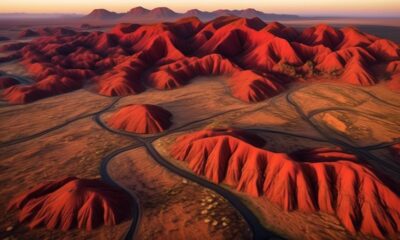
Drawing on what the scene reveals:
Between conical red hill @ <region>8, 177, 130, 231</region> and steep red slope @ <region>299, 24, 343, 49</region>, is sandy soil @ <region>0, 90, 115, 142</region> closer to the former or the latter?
conical red hill @ <region>8, 177, 130, 231</region>

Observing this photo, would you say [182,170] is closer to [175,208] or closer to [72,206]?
[175,208]

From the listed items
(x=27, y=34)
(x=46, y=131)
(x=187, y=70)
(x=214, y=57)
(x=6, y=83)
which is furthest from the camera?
(x=27, y=34)

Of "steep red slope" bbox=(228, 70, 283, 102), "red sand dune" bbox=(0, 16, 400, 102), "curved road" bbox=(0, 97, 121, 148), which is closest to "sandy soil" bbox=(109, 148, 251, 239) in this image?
"curved road" bbox=(0, 97, 121, 148)

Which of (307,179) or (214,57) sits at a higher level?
(214,57)

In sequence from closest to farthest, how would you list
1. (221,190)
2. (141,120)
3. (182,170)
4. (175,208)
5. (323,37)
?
(175,208), (221,190), (182,170), (141,120), (323,37)

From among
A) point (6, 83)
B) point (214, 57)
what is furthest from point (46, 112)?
point (214, 57)

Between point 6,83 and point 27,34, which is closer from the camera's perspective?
point 6,83
